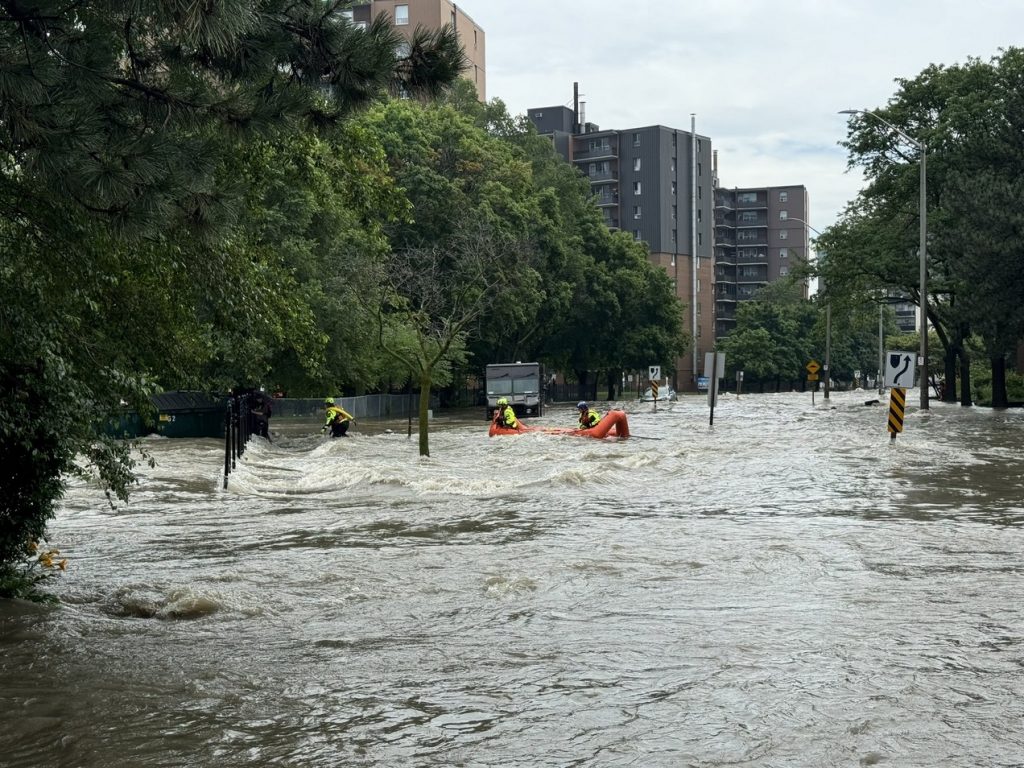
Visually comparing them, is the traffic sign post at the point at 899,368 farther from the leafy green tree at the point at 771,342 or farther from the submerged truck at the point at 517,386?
the leafy green tree at the point at 771,342

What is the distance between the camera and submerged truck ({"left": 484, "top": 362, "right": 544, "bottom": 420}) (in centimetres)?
5434

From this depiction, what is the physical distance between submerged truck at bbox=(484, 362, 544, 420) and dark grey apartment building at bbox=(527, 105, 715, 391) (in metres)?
75.5

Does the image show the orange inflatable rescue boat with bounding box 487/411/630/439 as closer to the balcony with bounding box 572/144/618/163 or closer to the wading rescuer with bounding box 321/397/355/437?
the wading rescuer with bounding box 321/397/355/437

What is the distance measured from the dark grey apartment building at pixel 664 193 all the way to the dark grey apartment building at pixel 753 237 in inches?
974

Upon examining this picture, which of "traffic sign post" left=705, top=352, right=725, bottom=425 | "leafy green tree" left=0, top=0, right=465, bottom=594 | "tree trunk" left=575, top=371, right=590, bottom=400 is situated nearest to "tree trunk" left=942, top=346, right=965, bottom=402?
"traffic sign post" left=705, top=352, right=725, bottom=425

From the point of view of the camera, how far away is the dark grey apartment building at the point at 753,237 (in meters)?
160

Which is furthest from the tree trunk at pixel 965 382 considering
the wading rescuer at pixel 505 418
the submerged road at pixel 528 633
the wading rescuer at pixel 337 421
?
the submerged road at pixel 528 633

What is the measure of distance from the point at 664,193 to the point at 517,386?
79770 mm

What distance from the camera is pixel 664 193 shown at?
130375mm

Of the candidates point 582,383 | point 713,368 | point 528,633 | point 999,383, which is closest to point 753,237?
point 582,383

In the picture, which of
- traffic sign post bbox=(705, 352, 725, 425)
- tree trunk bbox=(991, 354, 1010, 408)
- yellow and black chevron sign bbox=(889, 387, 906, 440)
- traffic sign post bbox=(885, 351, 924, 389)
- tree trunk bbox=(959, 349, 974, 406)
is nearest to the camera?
traffic sign post bbox=(885, 351, 924, 389)

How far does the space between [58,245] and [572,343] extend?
6964 centimetres

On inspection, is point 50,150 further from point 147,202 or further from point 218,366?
point 218,366

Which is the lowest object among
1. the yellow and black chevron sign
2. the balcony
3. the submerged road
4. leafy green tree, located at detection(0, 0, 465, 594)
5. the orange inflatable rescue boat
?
the submerged road
